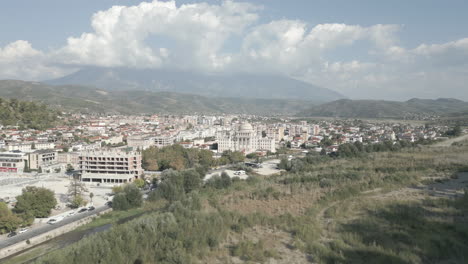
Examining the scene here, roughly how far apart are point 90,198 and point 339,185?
61.7 feet

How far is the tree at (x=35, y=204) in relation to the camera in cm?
1906

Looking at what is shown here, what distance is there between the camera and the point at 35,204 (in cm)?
1933

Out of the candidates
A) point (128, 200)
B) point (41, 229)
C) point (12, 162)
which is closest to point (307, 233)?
point (41, 229)

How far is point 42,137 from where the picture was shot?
4844cm

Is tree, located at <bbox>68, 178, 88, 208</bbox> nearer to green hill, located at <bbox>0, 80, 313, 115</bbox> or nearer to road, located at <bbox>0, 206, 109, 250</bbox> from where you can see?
road, located at <bbox>0, 206, 109, 250</bbox>

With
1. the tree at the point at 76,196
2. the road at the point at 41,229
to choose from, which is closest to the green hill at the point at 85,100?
the tree at the point at 76,196

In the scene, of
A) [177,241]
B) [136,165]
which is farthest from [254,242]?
[136,165]

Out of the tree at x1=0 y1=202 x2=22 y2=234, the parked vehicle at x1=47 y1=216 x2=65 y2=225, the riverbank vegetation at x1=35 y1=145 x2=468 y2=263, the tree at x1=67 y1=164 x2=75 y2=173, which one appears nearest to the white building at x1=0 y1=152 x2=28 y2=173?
the tree at x1=67 y1=164 x2=75 y2=173

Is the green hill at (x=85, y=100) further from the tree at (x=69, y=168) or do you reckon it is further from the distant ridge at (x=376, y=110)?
the tree at (x=69, y=168)

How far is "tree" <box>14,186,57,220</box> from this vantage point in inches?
750

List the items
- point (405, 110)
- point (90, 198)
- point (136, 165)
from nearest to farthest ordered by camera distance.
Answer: point (90, 198), point (136, 165), point (405, 110)

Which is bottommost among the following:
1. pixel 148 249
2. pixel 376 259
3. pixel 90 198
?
pixel 90 198

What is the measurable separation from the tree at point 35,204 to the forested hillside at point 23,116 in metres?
43.6

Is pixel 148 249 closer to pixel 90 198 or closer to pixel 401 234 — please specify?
pixel 401 234
